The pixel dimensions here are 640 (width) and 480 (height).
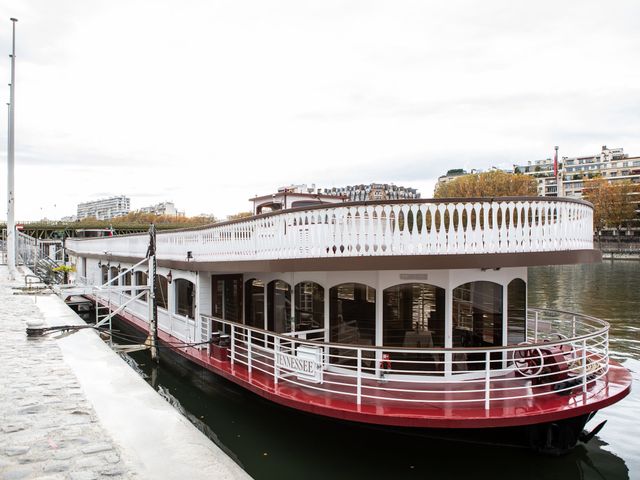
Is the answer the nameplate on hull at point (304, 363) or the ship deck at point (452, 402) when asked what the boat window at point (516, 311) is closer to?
the ship deck at point (452, 402)

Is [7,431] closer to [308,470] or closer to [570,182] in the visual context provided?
[308,470]

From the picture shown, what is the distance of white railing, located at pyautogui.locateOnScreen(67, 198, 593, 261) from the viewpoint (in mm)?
7555

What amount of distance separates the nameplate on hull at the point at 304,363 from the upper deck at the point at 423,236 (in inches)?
54.1

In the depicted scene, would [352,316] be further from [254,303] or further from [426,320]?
[254,303]

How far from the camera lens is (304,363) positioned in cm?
852

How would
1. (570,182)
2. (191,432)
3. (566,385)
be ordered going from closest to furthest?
(191,432), (566,385), (570,182)

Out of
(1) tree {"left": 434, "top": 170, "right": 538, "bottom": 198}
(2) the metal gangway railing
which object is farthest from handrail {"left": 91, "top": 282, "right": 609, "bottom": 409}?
(1) tree {"left": 434, "top": 170, "right": 538, "bottom": 198}

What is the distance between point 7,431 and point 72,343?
4768 millimetres

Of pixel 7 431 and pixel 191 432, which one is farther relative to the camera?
pixel 7 431

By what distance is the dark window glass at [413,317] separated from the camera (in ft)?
26.9

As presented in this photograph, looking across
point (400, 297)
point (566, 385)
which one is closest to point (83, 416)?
point (400, 297)

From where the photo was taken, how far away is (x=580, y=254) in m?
8.67

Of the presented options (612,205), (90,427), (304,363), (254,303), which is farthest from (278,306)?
(612,205)

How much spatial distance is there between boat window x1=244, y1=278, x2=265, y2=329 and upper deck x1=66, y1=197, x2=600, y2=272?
1890mm
